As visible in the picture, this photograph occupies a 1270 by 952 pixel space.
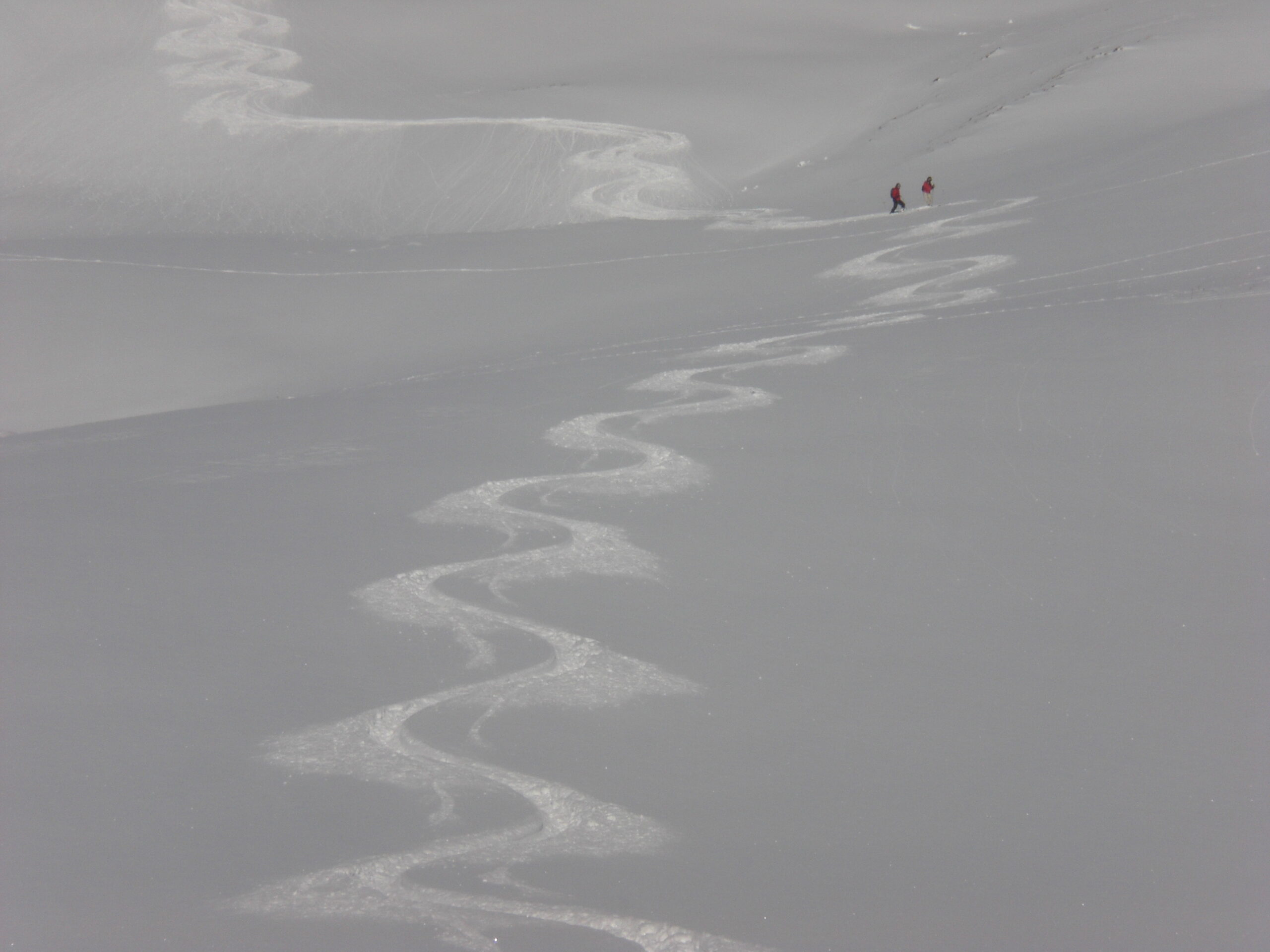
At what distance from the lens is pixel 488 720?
13.9 feet

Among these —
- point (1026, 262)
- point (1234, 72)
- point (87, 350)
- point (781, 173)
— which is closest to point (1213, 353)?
point (1026, 262)

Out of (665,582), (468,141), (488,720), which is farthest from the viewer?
(468,141)

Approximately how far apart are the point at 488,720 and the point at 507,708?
0.10 meters

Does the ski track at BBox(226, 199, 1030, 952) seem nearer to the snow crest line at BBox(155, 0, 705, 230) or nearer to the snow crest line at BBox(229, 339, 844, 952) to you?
the snow crest line at BBox(229, 339, 844, 952)

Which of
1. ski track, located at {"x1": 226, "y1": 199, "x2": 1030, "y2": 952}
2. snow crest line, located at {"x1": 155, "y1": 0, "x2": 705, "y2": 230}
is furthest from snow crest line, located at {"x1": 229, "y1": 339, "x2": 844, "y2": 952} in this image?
snow crest line, located at {"x1": 155, "y1": 0, "x2": 705, "y2": 230}

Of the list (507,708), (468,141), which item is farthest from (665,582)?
(468,141)

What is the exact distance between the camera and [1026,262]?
10.3 meters

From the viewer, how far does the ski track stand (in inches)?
130

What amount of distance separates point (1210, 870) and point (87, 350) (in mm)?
10419

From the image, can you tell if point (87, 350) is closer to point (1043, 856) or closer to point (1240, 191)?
point (1043, 856)

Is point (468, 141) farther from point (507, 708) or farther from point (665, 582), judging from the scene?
point (507, 708)

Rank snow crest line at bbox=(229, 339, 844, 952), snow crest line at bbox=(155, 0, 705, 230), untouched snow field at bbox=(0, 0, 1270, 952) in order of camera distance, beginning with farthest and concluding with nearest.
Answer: snow crest line at bbox=(155, 0, 705, 230) < untouched snow field at bbox=(0, 0, 1270, 952) < snow crest line at bbox=(229, 339, 844, 952)

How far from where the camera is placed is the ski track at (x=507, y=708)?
10.8ft

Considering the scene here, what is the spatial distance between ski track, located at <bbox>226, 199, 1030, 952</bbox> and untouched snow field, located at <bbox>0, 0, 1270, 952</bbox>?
2 centimetres
